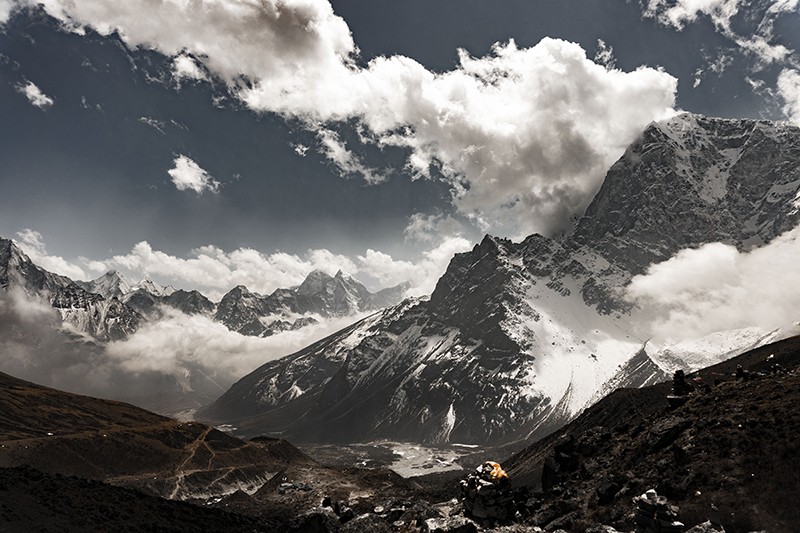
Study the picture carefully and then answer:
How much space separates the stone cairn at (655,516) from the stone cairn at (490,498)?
13.0 meters

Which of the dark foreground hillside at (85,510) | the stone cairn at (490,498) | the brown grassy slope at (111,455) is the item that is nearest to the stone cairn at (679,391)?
the stone cairn at (490,498)

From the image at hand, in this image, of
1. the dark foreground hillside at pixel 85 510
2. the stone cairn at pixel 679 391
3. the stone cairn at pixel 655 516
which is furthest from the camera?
the stone cairn at pixel 679 391

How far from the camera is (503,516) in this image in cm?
4853

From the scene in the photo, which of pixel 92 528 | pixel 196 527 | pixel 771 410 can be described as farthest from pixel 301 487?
pixel 771 410

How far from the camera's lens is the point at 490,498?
161ft

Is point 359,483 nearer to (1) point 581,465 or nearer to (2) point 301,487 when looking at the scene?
(2) point 301,487

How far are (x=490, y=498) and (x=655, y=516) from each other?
16125 millimetres

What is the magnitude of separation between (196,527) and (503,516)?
50.5 m

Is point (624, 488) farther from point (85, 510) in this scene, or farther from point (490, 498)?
point (85, 510)

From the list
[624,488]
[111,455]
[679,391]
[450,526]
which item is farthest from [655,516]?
[111,455]

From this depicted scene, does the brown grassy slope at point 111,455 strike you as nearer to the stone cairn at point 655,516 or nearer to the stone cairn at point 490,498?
the stone cairn at point 490,498

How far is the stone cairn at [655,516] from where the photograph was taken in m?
37.5

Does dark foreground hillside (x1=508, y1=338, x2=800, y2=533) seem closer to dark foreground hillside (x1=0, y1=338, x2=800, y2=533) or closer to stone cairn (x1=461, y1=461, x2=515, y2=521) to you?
dark foreground hillside (x1=0, y1=338, x2=800, y2=533)

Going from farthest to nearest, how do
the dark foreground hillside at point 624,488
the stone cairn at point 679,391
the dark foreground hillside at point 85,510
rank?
the stone cairn at point 679,391, the dark foreground hillside at point 85,510, the dark foreground hillside at point 624,488
